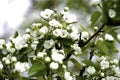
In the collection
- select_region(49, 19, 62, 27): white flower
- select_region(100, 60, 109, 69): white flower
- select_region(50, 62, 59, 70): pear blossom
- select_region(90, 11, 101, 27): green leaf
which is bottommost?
select_region(50, 62, 59, 70): pear blossom

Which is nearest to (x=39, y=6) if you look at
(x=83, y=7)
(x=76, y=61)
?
(x=83, y=7)

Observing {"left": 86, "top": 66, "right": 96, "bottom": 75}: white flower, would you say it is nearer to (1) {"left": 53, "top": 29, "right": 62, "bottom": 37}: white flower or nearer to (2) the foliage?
(2) the foliage

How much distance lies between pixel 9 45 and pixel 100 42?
0.25m

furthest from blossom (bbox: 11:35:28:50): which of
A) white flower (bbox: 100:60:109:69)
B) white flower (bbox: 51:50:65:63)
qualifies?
white flower (bbox: 100:60:109:69)

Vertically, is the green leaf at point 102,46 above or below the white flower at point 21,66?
above

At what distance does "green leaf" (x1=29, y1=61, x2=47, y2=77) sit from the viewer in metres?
1.01

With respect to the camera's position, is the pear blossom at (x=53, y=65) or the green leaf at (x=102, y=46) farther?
the green leaf at (x=102, y=46)

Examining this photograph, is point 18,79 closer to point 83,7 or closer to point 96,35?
point 96,35

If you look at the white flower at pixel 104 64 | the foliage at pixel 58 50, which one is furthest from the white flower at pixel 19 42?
the white flower at pixel 104 64

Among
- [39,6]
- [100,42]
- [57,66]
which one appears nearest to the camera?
[57,66]

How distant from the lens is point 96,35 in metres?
1.13

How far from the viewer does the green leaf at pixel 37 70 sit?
1.01 metres

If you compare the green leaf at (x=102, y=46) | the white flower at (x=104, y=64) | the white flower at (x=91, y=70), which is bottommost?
the white flower at (x=91, y=70)

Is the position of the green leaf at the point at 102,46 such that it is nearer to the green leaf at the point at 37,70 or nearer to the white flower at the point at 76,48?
the white flower at the point at 76,48
